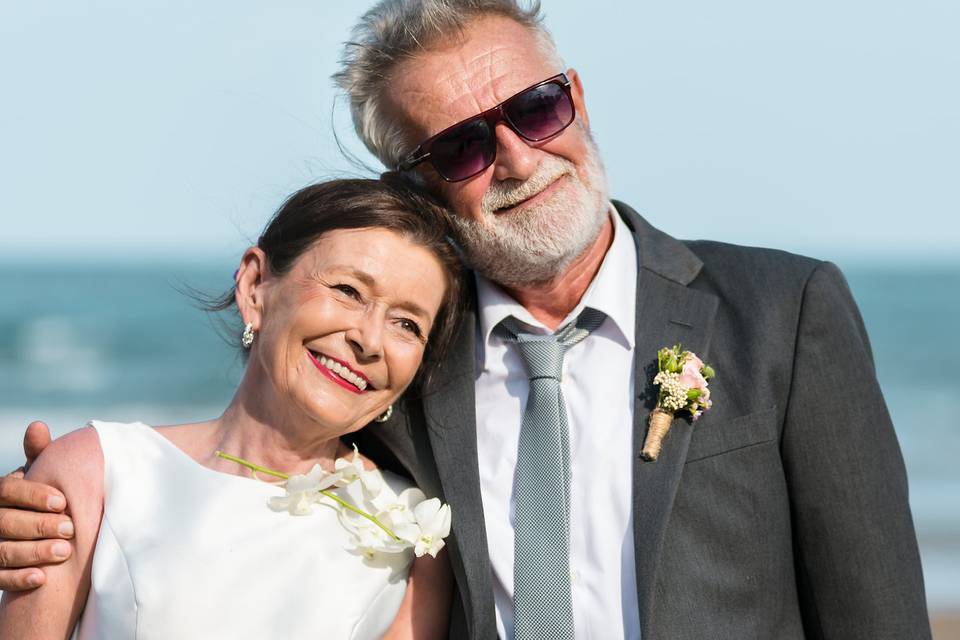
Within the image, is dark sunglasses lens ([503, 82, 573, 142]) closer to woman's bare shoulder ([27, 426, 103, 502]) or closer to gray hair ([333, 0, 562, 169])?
gray hair ([333, 0, 562, 169])

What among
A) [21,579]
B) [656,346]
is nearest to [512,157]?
[656,346]

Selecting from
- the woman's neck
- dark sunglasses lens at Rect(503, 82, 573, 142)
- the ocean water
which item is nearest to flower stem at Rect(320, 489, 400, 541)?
the woman's neck

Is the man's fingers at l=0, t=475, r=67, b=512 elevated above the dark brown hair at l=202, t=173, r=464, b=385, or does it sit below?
below

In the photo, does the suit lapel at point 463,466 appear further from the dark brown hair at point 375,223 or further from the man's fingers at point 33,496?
the man's fingers at point 33,496

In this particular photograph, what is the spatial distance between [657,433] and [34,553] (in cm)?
184

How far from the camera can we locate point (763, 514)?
3.65 meters

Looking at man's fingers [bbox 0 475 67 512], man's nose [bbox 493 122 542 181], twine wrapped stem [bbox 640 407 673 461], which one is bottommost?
man's fingers [bbox 0 475 67 512]

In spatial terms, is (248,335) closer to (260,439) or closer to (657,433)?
(260,439)

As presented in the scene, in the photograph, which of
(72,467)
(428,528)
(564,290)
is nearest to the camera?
(428,528)

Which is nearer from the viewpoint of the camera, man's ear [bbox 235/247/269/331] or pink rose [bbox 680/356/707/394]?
pink rose [bbox 680/356/707/394]

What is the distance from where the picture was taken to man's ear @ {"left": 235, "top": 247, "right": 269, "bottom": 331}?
13.0 feet

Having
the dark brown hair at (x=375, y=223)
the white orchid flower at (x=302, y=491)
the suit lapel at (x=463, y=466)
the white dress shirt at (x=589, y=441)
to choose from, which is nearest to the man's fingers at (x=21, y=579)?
the white orchid flower at (x=302, y=491)

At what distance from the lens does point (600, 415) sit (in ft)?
12.7

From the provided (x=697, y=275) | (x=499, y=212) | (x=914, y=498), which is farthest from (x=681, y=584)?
(x=914, y=498)
